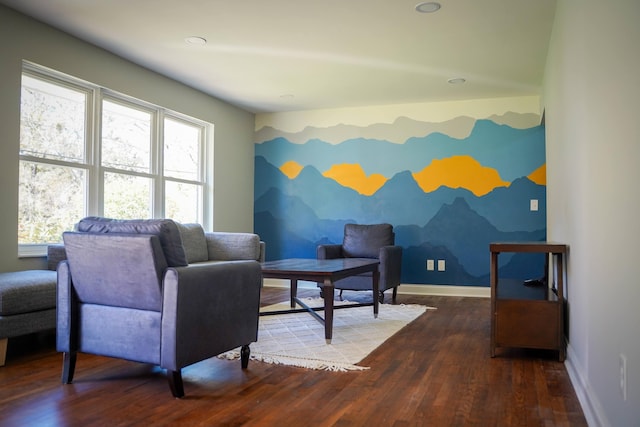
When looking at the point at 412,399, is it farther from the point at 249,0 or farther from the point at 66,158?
the point at 66,158

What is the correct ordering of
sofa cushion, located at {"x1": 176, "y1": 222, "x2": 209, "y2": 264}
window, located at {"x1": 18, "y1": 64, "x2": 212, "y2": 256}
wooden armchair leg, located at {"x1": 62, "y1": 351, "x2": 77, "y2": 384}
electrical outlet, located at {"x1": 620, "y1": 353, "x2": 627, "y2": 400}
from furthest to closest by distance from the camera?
sofa cushion, located at {"x1": 176, "y1": 222, "x2": 209, "y2": 264}
window, located at {"x1": 18, "y1": 64, "x2": 212, "y2": 256}
wooden armchair leg, located at {"x1": 62, "y1": 351, "x2": 77, "y2": 384}
electrical outlet, located at {"x1": 620, "y1": 353, "x2": 627, "y2": 400}

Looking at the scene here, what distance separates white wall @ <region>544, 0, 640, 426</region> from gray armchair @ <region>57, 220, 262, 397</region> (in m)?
1.72

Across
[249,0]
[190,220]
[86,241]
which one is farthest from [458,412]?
[190,220]

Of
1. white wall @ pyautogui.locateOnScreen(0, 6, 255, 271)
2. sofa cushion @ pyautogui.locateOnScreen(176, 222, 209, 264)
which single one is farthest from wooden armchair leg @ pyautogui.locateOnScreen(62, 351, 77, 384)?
sofa cushion @ pyautogui.locateOnScreen(176, 222, 209, 264)

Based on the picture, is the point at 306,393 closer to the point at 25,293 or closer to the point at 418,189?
the point at 25,293

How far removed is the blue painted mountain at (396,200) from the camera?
5957 mm

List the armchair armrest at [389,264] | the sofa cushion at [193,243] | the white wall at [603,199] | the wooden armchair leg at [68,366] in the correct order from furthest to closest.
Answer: the armchair armrest at [389,264], the sofa cushion at [193,243], the wooden armchair leg at [68,366], the white wall at [603,199]

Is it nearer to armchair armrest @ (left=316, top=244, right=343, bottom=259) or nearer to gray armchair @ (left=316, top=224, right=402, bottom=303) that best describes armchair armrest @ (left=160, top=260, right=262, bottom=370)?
gray armchair @ (left=316, top=224, right=402, bottom=303)

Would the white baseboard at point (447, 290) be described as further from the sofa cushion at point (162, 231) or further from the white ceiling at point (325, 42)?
the sofa cushion at point (162, 231)

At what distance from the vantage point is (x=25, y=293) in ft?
10.0

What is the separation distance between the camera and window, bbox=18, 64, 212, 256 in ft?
13.1

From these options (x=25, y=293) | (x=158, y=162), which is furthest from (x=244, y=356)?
(x=158, y=162)

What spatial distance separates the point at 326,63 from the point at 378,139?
1.91 metres

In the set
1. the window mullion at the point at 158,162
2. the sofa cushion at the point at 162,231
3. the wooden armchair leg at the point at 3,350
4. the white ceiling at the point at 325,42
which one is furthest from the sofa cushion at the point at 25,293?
the window mullion at the point at 158,162
